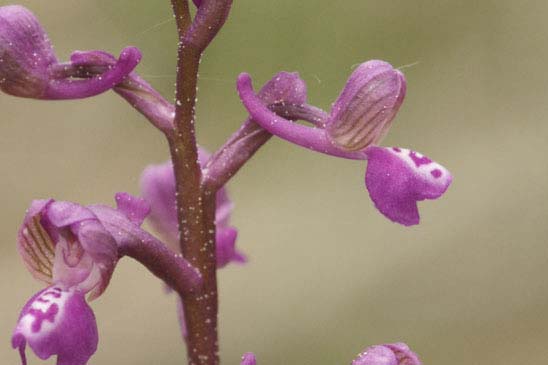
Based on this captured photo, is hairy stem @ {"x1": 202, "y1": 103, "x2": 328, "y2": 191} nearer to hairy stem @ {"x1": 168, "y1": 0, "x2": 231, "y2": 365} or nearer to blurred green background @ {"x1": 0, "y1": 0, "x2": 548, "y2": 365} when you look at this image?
hairy stem @ {"x1": 168, "y1": 0, "x2": 231, "y2": 365}

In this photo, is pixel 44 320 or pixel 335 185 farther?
pixel 335 185

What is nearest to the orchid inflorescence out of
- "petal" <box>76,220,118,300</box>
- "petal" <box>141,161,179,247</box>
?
"petal" <box>76,220,118,300</box>

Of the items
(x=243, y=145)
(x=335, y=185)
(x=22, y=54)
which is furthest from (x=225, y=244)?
(x=335, y=185)

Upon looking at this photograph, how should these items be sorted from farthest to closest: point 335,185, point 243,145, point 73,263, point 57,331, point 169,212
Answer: point 335,185 < point 169,212 < point 243,145 < point 73,263 < point 57,331

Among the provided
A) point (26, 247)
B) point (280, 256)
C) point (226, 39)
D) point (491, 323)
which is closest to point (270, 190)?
point (280, 256)

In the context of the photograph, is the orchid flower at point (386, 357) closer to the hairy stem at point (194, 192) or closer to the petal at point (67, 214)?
the hairy stem at point (194, 192)

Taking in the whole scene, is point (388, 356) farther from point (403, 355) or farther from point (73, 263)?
point (73, 263)
